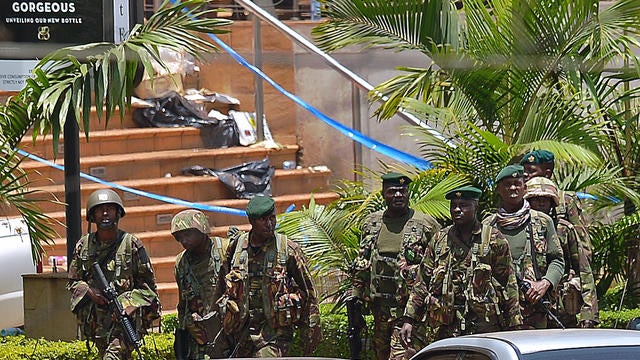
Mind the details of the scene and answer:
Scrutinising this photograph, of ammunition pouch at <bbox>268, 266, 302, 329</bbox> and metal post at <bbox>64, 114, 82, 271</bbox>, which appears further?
metal post at <bbox>64, 114, 82, 271</bbox>

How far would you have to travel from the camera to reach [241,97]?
16156 mm

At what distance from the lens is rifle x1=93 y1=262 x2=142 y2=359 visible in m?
9.08

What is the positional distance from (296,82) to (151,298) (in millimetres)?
6848

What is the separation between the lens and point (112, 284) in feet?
30.3

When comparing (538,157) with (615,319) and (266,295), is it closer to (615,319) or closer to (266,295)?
(615,319)

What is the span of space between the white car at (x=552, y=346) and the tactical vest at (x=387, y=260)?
3588 mm

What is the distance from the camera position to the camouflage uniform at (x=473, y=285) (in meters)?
8.67

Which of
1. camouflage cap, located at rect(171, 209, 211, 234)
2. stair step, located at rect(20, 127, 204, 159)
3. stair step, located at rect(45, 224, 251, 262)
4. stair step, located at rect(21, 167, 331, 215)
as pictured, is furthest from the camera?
stair step, located at rect(20, 127, 204, 159)

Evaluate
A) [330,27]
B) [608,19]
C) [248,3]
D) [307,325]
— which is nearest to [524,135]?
[608,19]

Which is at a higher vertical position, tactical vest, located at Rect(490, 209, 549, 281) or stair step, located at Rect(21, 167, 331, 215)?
tactical vest, located at Rect(490, 209, 549, 281)

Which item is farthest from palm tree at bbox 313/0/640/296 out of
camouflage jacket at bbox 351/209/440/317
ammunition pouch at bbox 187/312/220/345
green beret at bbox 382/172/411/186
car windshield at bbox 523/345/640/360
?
car windshield at bbox 523/345/640/360

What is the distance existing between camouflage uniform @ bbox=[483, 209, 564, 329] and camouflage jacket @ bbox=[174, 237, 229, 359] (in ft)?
6.27

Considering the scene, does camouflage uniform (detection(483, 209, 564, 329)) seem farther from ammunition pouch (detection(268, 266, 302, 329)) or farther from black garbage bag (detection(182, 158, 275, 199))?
black garbage bag (detection(182, 158, 275, 199))

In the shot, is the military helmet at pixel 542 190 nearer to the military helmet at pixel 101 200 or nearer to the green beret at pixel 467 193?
the green beret at pixel 467 193
